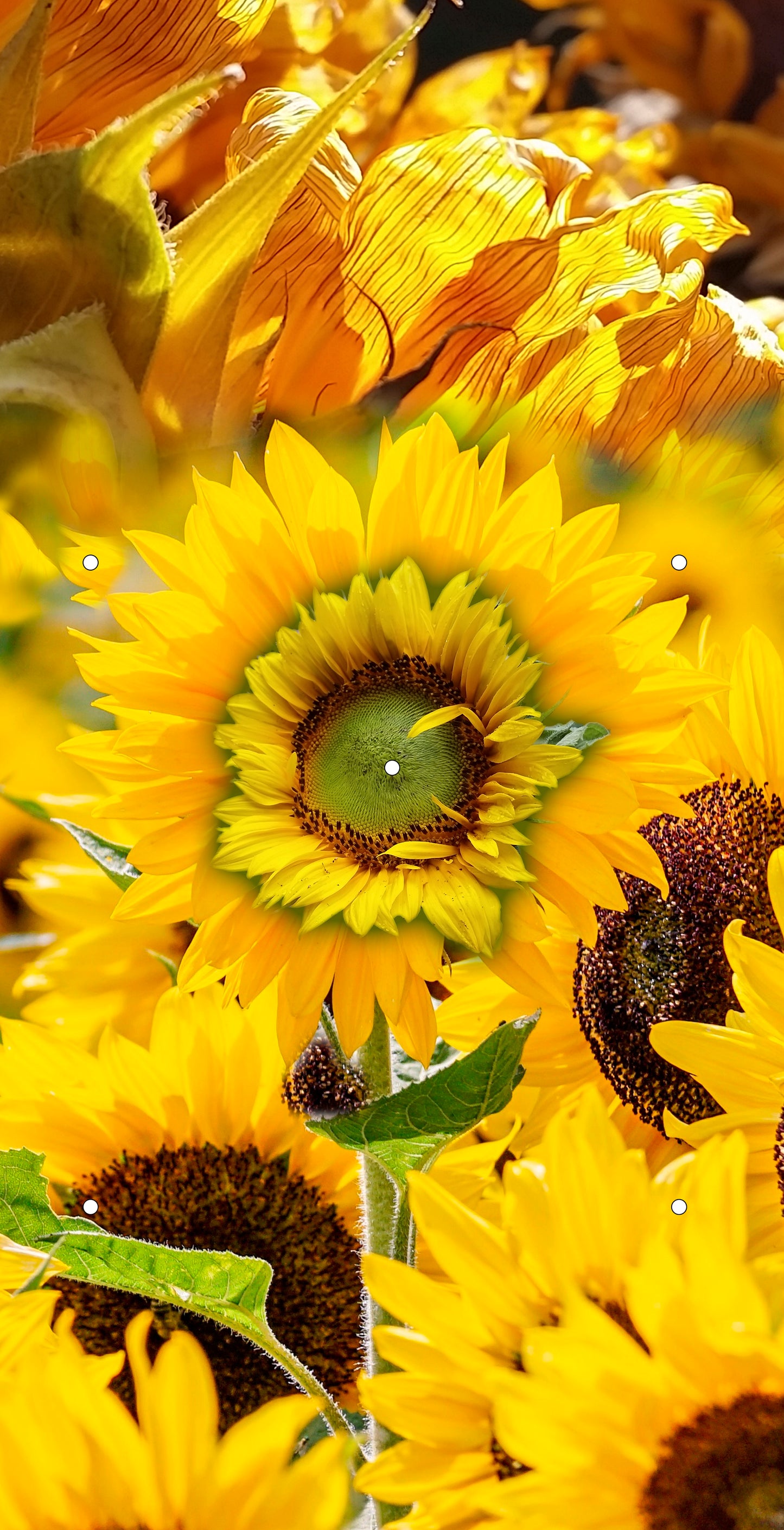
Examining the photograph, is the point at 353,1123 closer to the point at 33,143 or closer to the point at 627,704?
the point at 627,704

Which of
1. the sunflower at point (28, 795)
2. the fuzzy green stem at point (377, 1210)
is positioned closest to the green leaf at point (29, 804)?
the sunflower at point (28, 795)

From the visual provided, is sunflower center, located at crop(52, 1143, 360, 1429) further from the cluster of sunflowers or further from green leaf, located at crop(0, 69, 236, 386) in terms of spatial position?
green leaf, located at crop(0, 69, 236, 386)

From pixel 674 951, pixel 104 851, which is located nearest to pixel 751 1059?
pixel 674 951

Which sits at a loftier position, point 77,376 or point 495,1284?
point 77,376

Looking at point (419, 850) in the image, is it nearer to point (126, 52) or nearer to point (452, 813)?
point (452, 813)

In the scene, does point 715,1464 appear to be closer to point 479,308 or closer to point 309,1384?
point 309,1384

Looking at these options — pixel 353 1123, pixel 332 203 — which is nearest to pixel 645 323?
pixel 332 203

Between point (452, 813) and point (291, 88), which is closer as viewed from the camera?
point (452, 813)
